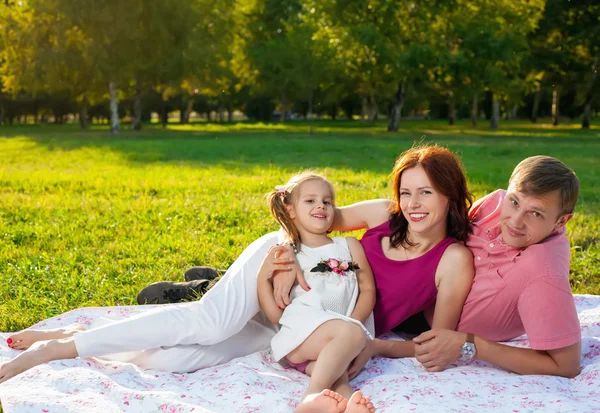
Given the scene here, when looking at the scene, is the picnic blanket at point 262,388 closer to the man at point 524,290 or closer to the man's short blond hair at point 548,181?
the man at point 524,290

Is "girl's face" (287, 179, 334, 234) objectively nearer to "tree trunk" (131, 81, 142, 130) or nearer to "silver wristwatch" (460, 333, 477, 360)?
"silver wristwatch" (460, 333, 477, 360)

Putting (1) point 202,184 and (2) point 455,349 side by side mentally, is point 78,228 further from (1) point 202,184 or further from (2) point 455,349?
(2) point 455,349

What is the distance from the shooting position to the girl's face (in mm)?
3816

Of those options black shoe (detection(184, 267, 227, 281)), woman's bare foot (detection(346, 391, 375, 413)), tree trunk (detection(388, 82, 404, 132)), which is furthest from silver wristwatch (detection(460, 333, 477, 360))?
tree trunk (detection(388, 82, 404, 132))

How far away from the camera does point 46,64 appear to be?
28219 millimetres

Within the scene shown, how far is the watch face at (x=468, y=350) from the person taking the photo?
3408 millimetres

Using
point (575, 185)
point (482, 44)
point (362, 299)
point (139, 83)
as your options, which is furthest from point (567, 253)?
point (139, 83)

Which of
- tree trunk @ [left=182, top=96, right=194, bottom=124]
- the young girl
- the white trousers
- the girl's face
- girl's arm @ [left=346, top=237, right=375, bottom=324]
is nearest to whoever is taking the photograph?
the young girl

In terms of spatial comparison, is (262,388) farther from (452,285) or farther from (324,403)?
(452,285)

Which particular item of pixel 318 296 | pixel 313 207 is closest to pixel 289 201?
pixel 313 207

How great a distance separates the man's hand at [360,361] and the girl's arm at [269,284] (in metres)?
0.49

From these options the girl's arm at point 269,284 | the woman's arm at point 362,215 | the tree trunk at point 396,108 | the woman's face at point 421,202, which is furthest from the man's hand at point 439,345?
the tree trunk at point 396,108

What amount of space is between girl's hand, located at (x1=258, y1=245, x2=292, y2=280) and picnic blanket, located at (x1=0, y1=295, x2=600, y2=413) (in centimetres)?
48

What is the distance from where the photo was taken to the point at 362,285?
3711mm
